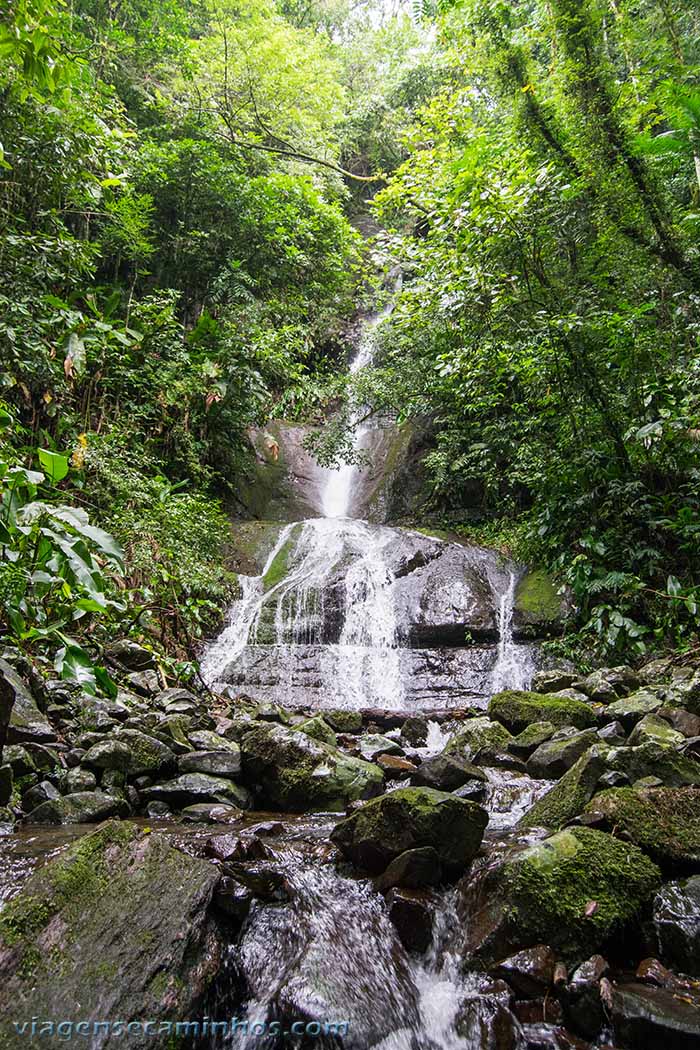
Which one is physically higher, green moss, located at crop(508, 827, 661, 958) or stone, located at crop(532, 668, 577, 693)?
stone, located at crop(532, 668, 577, 693)

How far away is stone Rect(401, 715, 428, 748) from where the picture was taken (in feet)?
18.5

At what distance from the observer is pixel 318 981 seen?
6.78 ft

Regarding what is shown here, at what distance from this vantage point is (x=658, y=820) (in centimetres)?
255

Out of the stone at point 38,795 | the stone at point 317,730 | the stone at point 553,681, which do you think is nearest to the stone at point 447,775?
the stone at point 317,730

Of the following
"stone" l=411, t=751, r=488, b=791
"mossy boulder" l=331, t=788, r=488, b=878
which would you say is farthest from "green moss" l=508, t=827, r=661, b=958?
"stone" l=411, t=751, r=488, b=791

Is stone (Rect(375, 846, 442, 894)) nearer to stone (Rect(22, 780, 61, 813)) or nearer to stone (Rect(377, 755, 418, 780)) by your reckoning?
stone (Rect(377, 755, 418, 780))

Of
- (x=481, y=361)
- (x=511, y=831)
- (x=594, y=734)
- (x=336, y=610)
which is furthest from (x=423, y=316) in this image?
(x=511, y=831)

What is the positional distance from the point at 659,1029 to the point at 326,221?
49.0 feet

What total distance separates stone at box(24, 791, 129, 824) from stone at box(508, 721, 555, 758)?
284cm

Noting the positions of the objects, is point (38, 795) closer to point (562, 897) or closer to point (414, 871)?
point (414, 871)

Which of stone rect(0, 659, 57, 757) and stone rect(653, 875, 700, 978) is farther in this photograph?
stone rect(0, 659, 57, 757)

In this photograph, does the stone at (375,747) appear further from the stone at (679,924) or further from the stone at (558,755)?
the stone at (679,924)

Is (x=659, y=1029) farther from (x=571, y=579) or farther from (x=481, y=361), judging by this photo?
(x=481, y=361)

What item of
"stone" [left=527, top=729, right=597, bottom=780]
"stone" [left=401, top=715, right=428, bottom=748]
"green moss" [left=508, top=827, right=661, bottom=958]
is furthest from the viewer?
"stone" [left=401, top=715, right=428, bottom=748]
